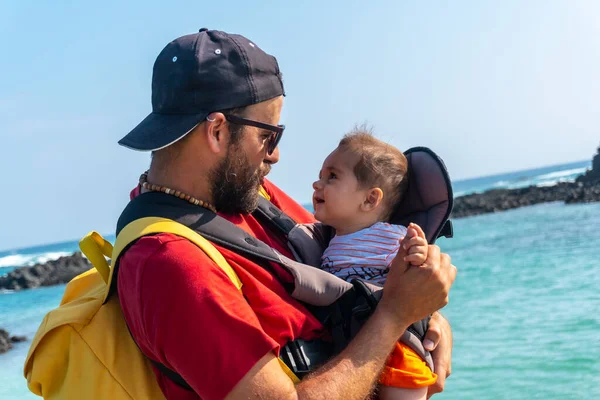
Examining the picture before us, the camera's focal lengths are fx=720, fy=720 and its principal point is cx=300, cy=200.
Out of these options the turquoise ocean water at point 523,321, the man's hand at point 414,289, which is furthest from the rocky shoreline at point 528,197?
the man's hand at point 414,289

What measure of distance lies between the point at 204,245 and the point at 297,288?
39 cm

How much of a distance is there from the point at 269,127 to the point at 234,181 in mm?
231

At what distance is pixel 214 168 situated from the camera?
2486 millimetres

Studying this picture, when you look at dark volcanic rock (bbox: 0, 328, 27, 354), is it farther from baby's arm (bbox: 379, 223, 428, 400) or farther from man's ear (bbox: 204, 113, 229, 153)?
baby's arm (bbox: 379, 223, 428, 400)

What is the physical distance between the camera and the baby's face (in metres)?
2.95

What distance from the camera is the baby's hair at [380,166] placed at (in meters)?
2.95

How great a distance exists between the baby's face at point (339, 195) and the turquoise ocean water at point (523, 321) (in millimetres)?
5093

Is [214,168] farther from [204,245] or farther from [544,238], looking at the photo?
[544,238]

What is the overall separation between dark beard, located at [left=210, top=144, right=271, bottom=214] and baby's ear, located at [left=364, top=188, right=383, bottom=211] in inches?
21.7

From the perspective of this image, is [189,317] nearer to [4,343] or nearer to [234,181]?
[234,181]

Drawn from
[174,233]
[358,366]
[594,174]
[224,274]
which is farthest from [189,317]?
[594,174]

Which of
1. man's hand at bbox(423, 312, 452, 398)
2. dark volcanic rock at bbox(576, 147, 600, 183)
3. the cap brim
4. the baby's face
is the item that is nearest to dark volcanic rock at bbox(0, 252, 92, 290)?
dark volcanic rock at bbox(576, 147, 600, 183)

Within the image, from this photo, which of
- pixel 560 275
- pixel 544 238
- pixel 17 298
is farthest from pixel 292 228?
pixel 17 298

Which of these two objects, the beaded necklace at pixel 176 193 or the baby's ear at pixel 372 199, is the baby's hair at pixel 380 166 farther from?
the beaded necklace at pixel 176 193
